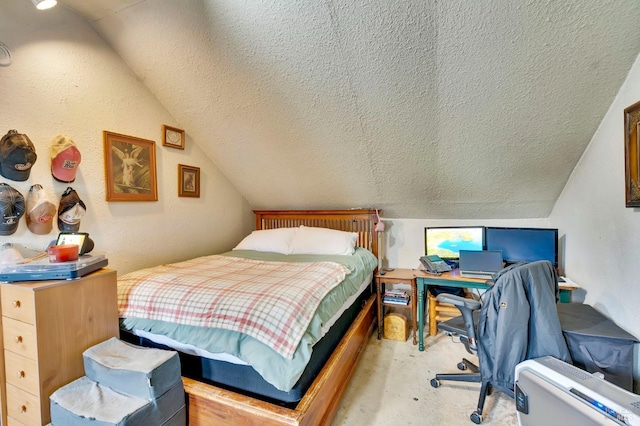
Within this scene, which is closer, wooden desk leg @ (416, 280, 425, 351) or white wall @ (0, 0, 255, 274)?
white wall @ (0, 0, 255, 274)

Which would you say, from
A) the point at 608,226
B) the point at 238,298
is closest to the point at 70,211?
the point at 238,298

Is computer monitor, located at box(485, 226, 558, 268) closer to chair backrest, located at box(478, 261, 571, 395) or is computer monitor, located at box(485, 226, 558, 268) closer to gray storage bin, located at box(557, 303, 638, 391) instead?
gray storage bin, located at box(557, 303, 638, 391)

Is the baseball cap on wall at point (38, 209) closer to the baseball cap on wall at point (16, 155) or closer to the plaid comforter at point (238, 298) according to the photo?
the baseball cap on wall at point (16, 155)

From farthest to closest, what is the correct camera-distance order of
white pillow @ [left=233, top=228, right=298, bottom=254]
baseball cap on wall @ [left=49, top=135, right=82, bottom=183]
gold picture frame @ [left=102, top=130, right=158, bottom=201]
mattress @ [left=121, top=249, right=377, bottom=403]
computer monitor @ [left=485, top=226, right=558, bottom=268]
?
white pillow @ [left=233, top=228, right=298, bottom=254] → computer monitor @ [left=485, top=226, right=558, bottom=268] → gold picture frame @ [left=102, top=130, right=158, bottom=201] → baseball cap on wall @ [left=49, top=135, right=82, bottom=183] → mattress @ [left=121, top=249, right=377, bottom=403]

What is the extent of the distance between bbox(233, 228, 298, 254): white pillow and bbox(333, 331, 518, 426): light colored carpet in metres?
1.26

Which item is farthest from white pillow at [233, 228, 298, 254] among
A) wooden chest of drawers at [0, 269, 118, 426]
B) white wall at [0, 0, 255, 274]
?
wooden chest of drawers at [0, 269, 118, 426]

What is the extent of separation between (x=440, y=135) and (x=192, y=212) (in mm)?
2387

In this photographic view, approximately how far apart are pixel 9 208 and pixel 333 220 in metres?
2.54

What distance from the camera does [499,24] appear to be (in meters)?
1.43

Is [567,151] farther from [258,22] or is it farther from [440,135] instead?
[258,22]

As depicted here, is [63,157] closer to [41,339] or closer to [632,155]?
[41,339]

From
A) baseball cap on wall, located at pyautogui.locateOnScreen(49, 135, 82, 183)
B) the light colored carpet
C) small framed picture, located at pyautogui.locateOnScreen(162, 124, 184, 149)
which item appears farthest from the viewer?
small framed picture, located at pyautogui.locateOnScreen(162, 124, 184, 149)

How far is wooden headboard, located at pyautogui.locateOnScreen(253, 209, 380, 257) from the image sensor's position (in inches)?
120

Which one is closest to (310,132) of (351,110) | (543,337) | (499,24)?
(351,110)
